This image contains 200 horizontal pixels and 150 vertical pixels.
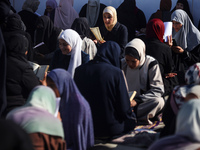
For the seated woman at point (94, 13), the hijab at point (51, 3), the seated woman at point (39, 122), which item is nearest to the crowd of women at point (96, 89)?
the seated woman at point (39, 122)

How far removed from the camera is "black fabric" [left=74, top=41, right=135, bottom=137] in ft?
12.2

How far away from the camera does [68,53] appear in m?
5.09

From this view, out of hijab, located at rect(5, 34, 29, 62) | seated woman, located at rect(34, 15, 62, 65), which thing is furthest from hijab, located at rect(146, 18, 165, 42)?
hijab, located at rect(5, 34, 29, 62)

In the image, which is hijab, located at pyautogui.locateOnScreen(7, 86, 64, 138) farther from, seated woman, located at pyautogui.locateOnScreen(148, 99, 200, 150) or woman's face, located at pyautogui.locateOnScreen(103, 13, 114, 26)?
woman's face, located at pyautogui.locateOnScreen(103, 13, 114, 26)

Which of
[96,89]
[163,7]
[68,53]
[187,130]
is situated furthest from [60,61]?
[163,7]

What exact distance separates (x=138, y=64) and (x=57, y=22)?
3.65 metres

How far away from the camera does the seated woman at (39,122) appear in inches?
92.9

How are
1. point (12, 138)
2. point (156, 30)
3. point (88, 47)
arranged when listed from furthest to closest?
1. point (88, 47)
2. point (156, 30)
3. point (12, 138)

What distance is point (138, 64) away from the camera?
4.55 m

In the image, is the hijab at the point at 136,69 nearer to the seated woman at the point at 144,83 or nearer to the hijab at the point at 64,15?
the seated woman at the point at 144,83

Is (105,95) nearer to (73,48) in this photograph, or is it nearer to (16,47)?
(16,47)

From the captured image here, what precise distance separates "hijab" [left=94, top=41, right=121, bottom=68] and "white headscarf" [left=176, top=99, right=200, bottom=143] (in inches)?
69.9

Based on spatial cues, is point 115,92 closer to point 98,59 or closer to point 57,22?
Result: point 98,59

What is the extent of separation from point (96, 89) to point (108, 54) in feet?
1.54
